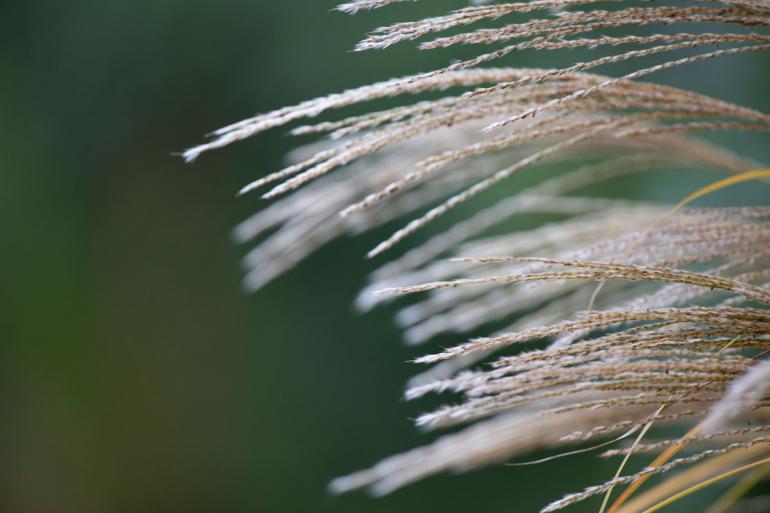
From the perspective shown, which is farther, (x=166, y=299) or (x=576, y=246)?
(x=166, y=299)

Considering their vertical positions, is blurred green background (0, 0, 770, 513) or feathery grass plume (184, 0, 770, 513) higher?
feathery grass plume (184, 0, 770, 513)

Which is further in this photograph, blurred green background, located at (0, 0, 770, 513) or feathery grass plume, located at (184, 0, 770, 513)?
blurred green background, located at (0, 0, 770, 513)

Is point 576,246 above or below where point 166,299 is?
above

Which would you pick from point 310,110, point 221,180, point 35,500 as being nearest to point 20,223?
point 221,180

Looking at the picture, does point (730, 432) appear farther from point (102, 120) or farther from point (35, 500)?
point (35, 500)
